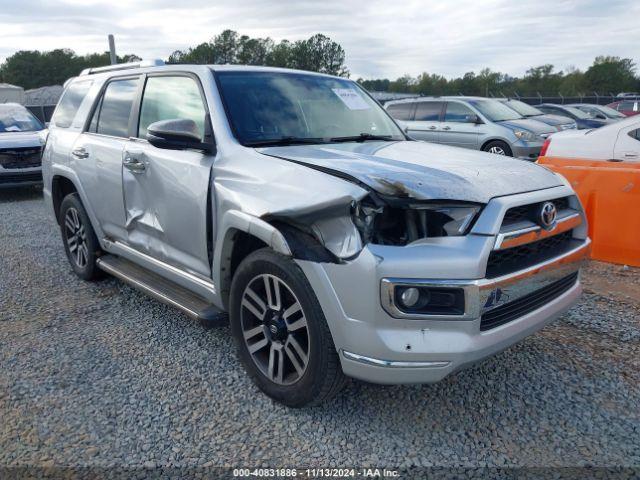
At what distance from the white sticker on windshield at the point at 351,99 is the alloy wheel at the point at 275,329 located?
1.77 meters

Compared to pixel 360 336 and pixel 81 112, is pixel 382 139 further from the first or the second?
pixel 81 112

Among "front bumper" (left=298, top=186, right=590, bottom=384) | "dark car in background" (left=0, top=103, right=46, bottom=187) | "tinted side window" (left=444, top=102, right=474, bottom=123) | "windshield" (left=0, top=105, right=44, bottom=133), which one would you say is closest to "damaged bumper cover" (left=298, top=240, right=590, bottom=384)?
"front bumper" (left=298, top=186, right=590, bottom=384)

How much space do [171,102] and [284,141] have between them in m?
1.00

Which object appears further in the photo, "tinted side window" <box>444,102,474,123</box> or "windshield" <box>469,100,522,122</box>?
"tinted side window" <box>444,102,474,123</box>

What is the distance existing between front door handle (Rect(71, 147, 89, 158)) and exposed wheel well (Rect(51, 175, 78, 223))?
Result: 1.77 ft

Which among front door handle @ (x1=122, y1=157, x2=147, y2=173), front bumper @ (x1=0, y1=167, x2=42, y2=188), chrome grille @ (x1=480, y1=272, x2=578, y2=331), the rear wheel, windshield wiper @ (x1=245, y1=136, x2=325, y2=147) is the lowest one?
front bumper @ (x1=0, y1=167, x2=42, y2=188)

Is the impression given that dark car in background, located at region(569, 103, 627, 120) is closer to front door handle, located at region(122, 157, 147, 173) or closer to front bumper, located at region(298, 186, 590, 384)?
front door handle, located at region(122, 157, 147, 173)

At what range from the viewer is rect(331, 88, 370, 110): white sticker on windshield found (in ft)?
13.5

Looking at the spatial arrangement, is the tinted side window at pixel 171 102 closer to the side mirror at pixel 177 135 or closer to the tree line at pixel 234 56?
the side mirror at pixel 177 135

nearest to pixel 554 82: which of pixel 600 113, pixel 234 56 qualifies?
pixel 234 56

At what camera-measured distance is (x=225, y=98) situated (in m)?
3.49

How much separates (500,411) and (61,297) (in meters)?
3.70

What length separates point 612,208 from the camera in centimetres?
523

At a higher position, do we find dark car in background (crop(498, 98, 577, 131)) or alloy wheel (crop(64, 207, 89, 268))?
dark car in background (crop(498, 98, 577, 131))
